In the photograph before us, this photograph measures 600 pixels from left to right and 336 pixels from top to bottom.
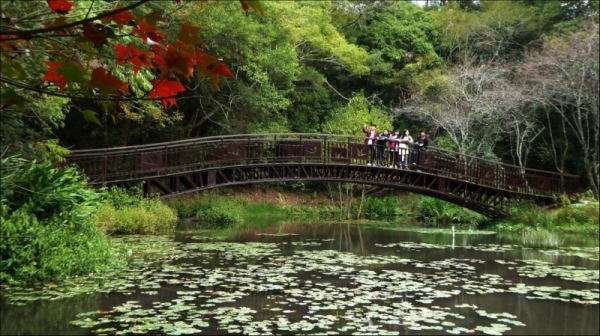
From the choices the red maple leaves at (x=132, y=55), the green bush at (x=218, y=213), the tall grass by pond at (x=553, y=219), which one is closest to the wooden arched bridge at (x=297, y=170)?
the tall grass by pond at (x=553, y=219)

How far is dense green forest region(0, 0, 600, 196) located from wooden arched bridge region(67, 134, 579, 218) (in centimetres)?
165

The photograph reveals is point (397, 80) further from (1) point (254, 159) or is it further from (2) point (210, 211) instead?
(1) point (254, 159)

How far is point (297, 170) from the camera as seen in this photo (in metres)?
18.2

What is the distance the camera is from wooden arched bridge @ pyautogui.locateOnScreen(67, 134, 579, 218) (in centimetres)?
1544

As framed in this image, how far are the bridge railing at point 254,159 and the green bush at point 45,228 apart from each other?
18.3ft

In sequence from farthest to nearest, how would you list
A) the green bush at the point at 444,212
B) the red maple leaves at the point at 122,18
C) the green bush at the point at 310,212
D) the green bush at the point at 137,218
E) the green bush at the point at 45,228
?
the green bush at the point at 310,212 → the green bush at the point at 444,212 → the green bush at the point at 137,218 → the green bush at the point at 45,228 → the red maple leaves at the point at 122,18

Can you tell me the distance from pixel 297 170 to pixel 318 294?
10807 millimetres

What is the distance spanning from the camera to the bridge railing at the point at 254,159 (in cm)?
1492

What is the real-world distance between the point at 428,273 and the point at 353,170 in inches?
376

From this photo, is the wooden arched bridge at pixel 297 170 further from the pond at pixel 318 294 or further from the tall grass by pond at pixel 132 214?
the pond at pixel 318 294

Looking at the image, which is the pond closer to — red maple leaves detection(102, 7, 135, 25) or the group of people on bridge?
red maple leaves detection(102, 7, 135, 25)

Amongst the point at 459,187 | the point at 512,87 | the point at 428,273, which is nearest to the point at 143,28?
the point at 428,273

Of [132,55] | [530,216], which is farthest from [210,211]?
[132,55]

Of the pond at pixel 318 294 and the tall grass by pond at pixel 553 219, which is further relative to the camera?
the tall grass by pond at pixel 553 219
